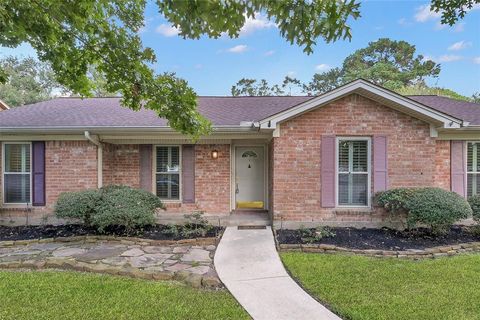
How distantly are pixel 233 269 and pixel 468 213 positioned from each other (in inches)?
222

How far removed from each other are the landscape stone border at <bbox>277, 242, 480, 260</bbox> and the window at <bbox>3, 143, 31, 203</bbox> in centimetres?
746

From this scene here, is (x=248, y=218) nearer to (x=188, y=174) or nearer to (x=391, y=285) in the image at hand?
(x=188, y=174)

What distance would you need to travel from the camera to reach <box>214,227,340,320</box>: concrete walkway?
12.2 ft

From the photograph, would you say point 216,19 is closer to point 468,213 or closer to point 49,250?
point 49,250

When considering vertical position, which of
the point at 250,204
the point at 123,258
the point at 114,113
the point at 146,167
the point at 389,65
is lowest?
the point at 123,258

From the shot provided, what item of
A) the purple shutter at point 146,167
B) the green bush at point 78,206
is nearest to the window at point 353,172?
the purple shutter at point 146,167

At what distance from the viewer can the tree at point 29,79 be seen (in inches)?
1249

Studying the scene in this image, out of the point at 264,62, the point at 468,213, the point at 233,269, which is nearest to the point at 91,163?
the point at 233,269

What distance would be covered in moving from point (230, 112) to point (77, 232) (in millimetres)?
5571

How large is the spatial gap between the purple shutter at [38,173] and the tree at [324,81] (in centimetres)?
3214

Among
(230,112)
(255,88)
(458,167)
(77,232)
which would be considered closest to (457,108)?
(458,167)

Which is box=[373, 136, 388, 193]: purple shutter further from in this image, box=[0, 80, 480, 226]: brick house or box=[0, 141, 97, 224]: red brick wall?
box=[0, 141, 97, 224]: red brick wall

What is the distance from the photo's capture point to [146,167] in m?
9.23

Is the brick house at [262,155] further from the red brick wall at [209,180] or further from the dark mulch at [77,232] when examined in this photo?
the dark mulch at [77,232]
